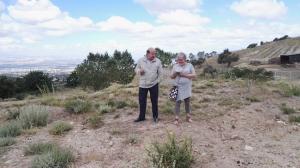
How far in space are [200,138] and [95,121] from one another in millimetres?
2449

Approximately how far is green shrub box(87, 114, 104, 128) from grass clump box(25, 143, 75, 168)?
1.75 m

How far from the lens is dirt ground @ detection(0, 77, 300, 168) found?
5.69 metres

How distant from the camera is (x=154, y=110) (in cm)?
800

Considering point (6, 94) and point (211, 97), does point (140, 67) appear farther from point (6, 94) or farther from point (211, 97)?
point (6, 94)

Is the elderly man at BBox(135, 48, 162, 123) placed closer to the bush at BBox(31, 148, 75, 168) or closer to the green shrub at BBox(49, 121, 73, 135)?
the green shrub at BBox(49, 121, 73, 135)

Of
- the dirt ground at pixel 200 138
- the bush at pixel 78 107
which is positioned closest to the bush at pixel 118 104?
the dirt ground at pixel 200 138

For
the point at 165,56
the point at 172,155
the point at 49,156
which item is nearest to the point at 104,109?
the point at 49,156

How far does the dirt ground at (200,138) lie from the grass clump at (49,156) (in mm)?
157

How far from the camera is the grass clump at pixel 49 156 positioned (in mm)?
5375

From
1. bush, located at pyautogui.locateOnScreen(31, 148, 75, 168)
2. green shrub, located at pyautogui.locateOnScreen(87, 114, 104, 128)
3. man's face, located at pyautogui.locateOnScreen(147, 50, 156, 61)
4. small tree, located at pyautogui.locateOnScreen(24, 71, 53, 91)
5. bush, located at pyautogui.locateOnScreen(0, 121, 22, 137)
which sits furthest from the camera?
small tree, located at pyautogui.locateOnScreen(24, 71, 53, 91)

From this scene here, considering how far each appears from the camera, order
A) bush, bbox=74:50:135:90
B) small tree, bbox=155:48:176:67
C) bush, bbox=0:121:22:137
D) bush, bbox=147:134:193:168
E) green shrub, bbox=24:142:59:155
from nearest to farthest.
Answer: bush, bbox=147:134:193:168, green shrub, bbox=24:142:59:155, bush, bbox=0:121:22:137, bush, bbox=74:50:135:90, small tree, bbox=155:48:176:67

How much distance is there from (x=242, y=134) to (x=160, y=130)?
Answer: 5.08ft

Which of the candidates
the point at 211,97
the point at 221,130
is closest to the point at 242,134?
the point at 221,130

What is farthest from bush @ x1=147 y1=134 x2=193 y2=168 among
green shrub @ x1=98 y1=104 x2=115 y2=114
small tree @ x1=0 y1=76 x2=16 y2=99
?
small tree @ x1=0 y1=76 x2=16 y2=99
